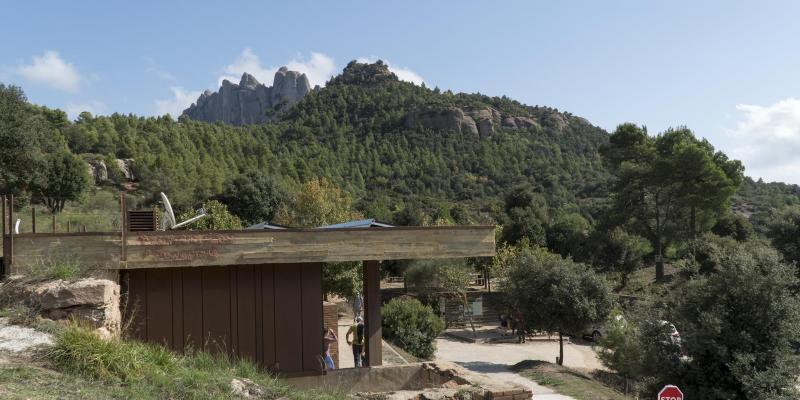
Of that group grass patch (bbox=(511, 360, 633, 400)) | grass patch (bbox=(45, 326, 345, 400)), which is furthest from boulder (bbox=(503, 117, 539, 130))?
grass patch (bbox=(45, 326, 345, 400))

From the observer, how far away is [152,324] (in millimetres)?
9867

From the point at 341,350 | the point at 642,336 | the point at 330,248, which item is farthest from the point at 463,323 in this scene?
the point at 330,248

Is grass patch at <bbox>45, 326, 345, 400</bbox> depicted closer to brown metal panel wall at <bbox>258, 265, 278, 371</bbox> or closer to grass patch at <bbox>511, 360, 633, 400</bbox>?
brown metal panel wall at <bbox>258, 265, 278, 371</bbox>

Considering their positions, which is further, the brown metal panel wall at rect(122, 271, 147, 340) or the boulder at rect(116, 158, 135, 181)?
the boulder at rect(116, 158, 135, 181)

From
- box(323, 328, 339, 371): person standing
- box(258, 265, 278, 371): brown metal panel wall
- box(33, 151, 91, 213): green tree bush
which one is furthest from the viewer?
box(33, 151, 91, 213): green tree bush

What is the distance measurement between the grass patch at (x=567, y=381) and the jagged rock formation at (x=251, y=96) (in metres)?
158

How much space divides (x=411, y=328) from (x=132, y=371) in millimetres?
13503

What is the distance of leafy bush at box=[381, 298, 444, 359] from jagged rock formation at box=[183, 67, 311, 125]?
155566 mm

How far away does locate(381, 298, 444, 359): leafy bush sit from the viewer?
63.2ft

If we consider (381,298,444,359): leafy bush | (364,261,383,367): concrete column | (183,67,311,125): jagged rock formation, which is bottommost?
(381,298,444,359): leafy bush

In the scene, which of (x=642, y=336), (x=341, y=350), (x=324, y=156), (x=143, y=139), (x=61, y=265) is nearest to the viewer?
(x=61, y=265)

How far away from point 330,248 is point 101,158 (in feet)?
164

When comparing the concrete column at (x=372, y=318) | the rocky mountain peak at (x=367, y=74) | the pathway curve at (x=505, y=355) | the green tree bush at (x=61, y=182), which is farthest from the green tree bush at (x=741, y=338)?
the rocky mountain peak at (x=367, y=74)

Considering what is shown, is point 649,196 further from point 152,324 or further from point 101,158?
point 101,158
